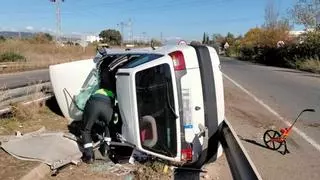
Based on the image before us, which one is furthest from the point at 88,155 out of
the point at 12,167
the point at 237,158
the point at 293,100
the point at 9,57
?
the point at 9,57

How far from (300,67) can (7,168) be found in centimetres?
3487

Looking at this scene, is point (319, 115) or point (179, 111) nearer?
point (179, 111)

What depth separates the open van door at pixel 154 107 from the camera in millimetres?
6621

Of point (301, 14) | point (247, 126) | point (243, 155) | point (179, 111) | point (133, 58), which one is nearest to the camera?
point (243, 155)

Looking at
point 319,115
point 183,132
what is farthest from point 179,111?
point 319,115

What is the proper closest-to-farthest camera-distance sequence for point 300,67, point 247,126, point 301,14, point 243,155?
point 243,155, point 247,126, point 300,67, point 301,14

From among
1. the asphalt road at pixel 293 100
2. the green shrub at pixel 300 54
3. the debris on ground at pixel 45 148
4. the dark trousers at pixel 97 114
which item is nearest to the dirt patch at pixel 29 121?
the debris on ground at pixel 45 148

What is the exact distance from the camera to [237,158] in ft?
18.3

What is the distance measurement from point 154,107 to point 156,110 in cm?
5

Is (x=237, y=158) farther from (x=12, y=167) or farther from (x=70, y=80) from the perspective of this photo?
(x=70, y=80)

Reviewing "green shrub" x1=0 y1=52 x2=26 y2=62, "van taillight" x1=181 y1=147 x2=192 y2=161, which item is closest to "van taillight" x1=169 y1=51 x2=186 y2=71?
"van taillight" x1=181 y1=147 x2=192 y2=161

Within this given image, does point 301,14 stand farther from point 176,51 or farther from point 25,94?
point 176,51

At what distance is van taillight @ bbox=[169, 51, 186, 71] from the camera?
6.73 metres

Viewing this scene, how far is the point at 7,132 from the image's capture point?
9.13 m
